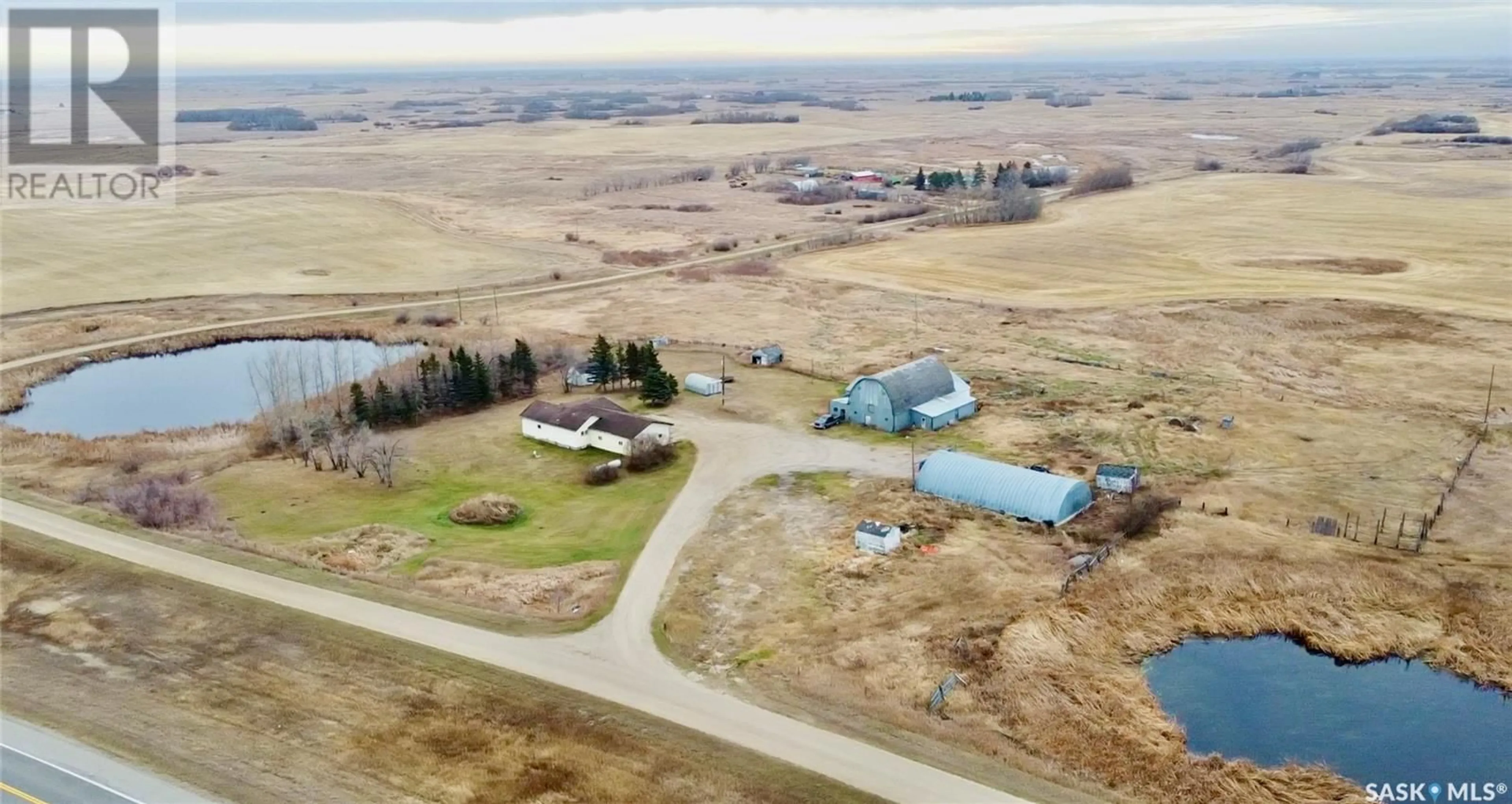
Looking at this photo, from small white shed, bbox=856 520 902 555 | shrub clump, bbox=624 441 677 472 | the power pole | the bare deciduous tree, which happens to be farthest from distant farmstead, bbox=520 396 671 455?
the power pole

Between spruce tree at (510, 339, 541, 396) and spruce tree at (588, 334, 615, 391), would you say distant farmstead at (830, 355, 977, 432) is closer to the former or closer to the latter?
spruce tree at (588, 334, 615, 391)

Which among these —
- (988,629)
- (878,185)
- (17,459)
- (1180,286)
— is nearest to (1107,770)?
(988,629)

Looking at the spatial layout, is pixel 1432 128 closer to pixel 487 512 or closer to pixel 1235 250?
pixel 1235 250

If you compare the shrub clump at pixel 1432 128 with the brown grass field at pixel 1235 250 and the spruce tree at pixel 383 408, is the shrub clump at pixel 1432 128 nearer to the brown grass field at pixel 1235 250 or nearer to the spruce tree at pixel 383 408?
the brown grass field at pixel 1235 250

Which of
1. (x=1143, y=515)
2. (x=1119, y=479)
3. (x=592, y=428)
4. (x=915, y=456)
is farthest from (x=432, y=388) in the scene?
(x=1143, y=515)

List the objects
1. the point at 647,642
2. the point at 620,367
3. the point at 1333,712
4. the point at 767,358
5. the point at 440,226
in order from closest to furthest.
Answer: the point at 1333,712 < the point at 647,642 < the point at 620,367 < the point at 767,358 < the point at 440,226
